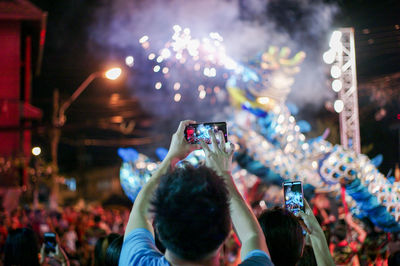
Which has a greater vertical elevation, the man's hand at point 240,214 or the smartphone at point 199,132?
the smartphone at point 199,132

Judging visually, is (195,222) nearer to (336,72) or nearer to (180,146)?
(180,146)

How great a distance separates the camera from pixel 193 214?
5.90 ft

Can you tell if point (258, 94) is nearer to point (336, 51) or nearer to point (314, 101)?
point (336, 51)

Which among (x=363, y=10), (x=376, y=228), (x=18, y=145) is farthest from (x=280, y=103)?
(x=18, y=145)

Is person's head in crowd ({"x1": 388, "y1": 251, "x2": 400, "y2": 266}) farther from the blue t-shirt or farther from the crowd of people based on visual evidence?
the blue t-shirt

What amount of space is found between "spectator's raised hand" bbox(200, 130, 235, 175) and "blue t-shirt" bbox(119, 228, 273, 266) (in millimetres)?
401

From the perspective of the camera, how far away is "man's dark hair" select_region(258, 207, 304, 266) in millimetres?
2637

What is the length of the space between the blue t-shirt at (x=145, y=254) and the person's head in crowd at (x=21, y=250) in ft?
8.80

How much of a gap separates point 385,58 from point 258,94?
8.47 ft

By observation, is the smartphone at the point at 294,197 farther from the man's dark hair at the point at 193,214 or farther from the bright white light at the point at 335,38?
the bright white light at the point at 335,38

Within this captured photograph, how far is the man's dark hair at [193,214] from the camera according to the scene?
5.91ft

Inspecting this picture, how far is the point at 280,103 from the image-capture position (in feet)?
34.3

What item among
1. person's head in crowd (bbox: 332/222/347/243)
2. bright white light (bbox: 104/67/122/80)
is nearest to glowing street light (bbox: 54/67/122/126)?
bright white light (bbox: 104/67/122/80)

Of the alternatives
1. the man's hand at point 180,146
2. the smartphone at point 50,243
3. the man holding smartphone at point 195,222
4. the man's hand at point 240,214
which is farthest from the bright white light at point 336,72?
the man holding smartphone at point 195,222
